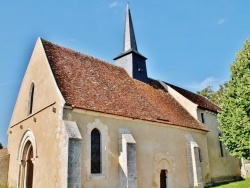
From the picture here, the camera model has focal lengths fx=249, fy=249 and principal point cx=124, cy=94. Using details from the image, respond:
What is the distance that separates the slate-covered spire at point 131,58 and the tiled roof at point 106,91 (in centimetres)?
93

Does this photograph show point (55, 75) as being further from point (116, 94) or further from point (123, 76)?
point (123, 76)

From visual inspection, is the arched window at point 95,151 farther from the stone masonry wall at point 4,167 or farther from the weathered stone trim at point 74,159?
the stone masonry wall at point 4,167

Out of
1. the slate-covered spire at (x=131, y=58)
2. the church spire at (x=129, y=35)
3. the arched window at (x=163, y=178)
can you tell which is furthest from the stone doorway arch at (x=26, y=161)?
the church spire at (x=129, y=35)

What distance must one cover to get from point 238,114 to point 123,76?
29.3ft

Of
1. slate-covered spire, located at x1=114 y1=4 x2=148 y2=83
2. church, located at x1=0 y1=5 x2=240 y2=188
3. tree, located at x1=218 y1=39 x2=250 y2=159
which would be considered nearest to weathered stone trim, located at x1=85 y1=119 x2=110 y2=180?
church, located at x1=0 y1=5 x2=240 y2=188

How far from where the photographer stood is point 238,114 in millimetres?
14234

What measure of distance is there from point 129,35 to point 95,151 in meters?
12.9

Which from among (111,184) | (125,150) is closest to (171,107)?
(125,150)

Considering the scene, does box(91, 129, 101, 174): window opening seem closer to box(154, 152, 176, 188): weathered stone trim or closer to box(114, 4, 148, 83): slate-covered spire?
box(154, 152, 176, 188): weathered stone trim

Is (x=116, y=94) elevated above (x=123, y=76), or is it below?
below

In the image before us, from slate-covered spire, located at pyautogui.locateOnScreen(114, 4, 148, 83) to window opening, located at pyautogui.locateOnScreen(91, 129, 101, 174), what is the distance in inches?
320

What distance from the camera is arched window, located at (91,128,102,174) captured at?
13.0m

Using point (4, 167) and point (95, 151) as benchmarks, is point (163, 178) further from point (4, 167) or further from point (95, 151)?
point (4, 167)

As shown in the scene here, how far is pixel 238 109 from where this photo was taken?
1425 centimetres
